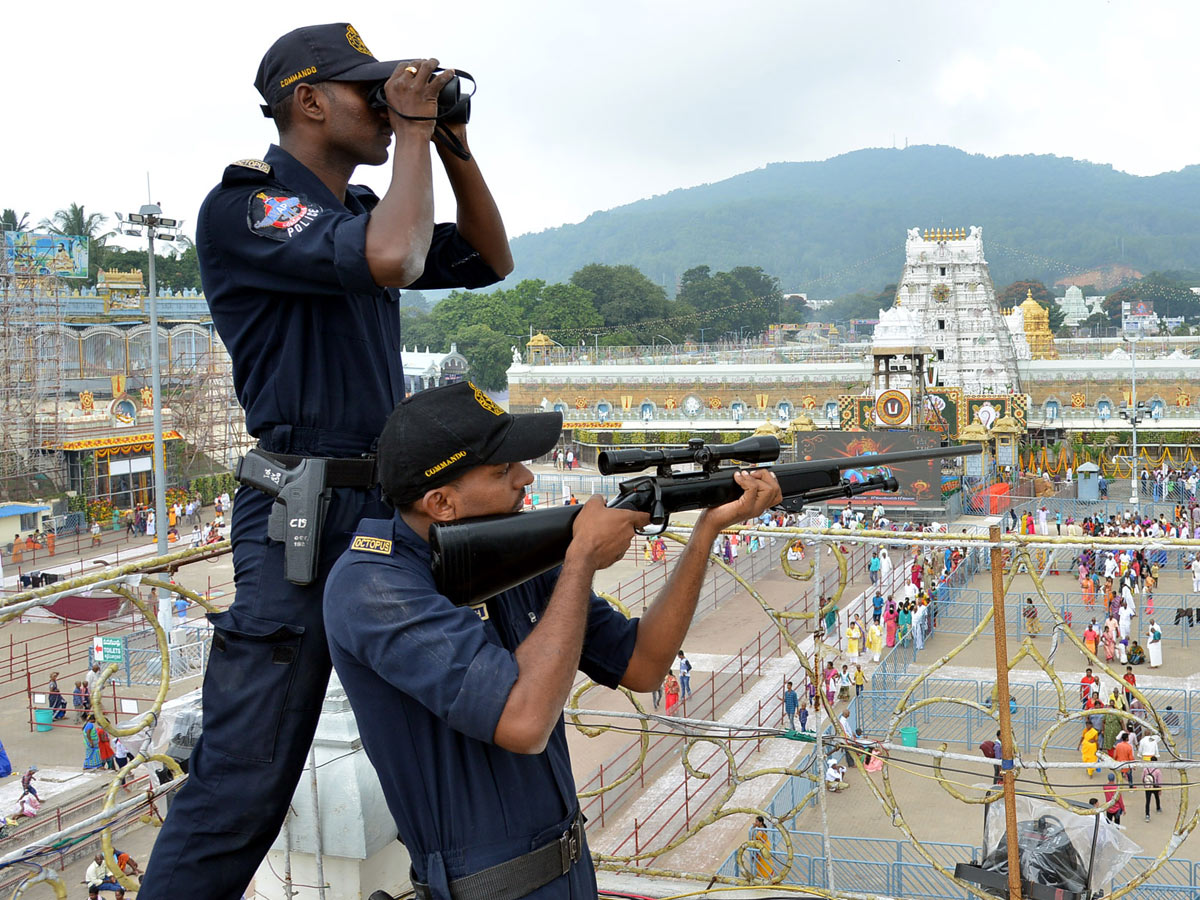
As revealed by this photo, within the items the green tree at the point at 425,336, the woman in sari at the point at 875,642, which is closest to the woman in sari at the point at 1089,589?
the woman in sari at the point at 875,642

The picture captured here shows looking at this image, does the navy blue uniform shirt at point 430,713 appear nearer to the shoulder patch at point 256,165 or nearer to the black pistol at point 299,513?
the black pistol at point 299,513

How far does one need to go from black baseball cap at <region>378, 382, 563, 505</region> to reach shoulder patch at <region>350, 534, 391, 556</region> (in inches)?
3.6

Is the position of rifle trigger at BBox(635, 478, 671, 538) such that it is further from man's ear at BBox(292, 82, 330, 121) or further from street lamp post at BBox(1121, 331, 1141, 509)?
street lamp post at BBox(1121, 331, 1141, 509)

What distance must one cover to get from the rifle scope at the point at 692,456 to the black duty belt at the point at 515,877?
2.31 feet

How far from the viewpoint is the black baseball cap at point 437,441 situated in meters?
1.91

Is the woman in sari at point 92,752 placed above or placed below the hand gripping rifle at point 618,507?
below

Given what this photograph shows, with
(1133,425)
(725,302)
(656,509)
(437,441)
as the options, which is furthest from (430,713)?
(725,302)

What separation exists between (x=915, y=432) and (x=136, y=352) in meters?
26.3

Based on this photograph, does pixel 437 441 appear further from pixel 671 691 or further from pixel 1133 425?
pixel 1133 425

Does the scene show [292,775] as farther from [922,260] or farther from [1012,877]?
[922,260]

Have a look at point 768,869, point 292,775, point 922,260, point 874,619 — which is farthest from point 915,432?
point 292,775

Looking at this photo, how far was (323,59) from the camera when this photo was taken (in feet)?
7.12

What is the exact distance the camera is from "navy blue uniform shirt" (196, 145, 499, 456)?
2.07 metres

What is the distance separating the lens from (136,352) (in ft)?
123
